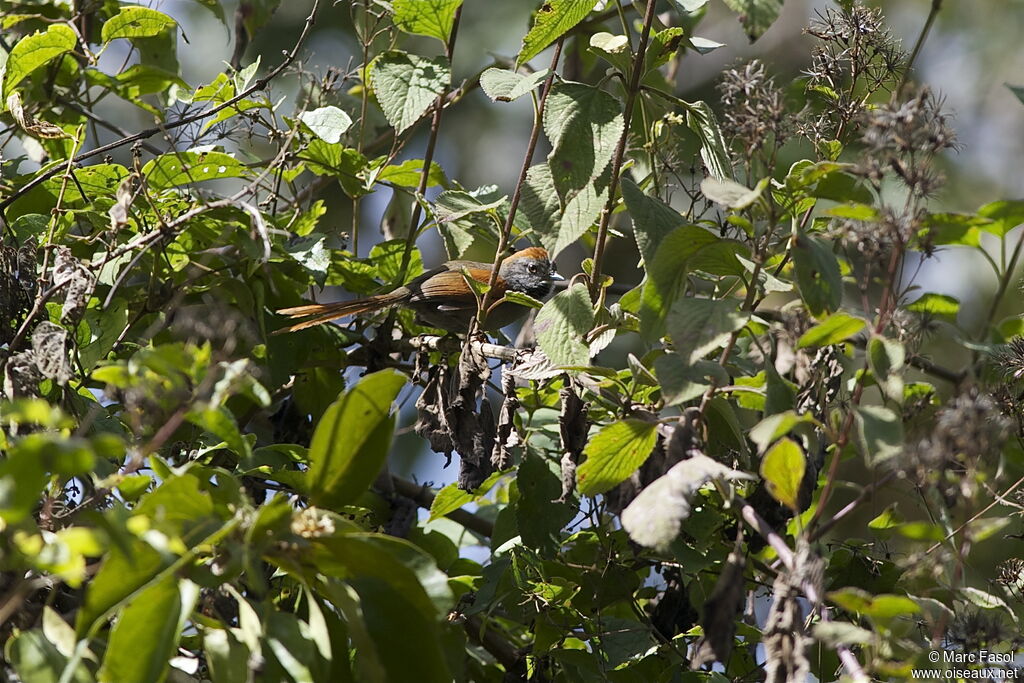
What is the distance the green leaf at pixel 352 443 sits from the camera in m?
1.46

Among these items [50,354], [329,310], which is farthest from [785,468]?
[329,310]

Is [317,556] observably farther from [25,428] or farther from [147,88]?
[147,88]

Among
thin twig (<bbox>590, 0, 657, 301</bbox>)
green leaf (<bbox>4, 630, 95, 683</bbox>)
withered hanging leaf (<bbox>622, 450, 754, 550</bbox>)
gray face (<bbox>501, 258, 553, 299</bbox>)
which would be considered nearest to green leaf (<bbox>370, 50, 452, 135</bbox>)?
thin twig (<bbox>590, 0, 657, 301</bbox>)

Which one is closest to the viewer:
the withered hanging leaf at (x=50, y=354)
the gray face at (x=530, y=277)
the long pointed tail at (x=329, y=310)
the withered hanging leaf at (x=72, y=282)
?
the withered hanging leaf at (x=50, y=354)

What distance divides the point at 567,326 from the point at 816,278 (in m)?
0.55

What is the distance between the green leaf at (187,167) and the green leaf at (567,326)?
1032mm

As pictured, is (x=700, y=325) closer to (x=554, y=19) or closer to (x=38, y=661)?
(x=554, y=19)

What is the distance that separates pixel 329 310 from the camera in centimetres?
302

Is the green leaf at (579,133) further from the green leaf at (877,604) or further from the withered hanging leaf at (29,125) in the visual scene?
the withered hanging leaf at (29,125)

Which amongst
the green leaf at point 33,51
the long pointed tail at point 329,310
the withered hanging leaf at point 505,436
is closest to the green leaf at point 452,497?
the withered hanging leaf at point 505,436

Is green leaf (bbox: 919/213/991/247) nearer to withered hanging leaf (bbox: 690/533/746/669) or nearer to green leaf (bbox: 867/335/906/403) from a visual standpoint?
green leaf (bbox: 867/335/906/403)

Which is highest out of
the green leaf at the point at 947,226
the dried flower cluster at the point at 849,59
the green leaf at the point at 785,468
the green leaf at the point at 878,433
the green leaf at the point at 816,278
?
the dried flower cluster at the point at 849,59

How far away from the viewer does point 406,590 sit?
1.40 m

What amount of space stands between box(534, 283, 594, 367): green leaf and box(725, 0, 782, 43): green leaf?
2.20 ft
